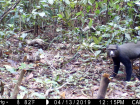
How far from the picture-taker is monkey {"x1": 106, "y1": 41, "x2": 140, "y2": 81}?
5.31 meters

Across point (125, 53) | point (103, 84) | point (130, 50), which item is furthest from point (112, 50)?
point (103, 84)

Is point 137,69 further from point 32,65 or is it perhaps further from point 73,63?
point 32,65

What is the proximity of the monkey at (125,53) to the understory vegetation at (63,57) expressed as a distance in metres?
0.25

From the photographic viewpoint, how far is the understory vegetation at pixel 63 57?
13.1 ft

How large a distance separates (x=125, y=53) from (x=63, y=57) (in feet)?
5.93

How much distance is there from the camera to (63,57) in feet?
19.5

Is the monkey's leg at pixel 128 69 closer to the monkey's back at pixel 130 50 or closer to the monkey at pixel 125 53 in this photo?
the monkey at pixel 125 53

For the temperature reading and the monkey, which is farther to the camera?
the monkey

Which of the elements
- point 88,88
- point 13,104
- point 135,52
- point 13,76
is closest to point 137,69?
point 135,52

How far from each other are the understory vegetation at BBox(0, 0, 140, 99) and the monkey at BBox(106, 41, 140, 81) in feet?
0.82

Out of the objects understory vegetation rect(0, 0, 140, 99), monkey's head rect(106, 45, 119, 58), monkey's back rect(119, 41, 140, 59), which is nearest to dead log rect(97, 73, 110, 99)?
understory vegetation rect(0, 0, 140, 99)

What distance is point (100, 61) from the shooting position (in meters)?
6.11

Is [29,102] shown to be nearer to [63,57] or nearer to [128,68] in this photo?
[63,57]

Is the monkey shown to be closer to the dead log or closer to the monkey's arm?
the monkey's arm
